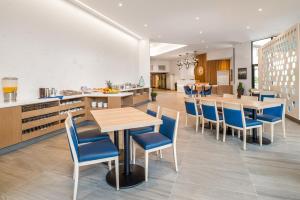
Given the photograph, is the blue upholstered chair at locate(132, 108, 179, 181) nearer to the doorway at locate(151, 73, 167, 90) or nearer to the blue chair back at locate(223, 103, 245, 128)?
the blue chair back at locate(223, 103, 245, 128)

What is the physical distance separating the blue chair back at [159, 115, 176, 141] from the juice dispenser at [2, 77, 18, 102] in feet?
10.4

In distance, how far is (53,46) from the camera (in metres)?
5.28

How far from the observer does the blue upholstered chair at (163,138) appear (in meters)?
2.60

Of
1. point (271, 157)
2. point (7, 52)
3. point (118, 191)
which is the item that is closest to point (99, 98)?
point (7, 52)

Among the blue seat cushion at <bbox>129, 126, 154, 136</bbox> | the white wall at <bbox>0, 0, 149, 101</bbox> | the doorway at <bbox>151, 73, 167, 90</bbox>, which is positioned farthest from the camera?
the doorway at <bbox>151, 73, 167, 90</bbox>

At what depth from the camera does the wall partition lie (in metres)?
5.69

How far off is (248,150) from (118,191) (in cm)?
256

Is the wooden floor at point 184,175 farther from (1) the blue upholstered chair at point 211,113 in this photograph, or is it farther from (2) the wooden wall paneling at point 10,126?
(1) the blue upholstered chair at point 211,113

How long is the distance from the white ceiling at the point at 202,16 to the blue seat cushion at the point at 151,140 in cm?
435

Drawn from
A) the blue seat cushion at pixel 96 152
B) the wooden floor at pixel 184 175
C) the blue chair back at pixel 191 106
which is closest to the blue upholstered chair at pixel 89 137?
the blue seat cushion at pixel 96 152

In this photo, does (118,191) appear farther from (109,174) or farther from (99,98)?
(99,98)

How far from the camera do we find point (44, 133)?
4.43m

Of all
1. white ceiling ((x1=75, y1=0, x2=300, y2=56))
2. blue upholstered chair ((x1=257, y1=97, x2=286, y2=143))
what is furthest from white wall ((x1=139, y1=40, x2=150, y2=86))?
blue upholstered chair ((x1=257, y1=97, x2=286, y2=143))

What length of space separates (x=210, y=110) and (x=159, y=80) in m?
21.5
